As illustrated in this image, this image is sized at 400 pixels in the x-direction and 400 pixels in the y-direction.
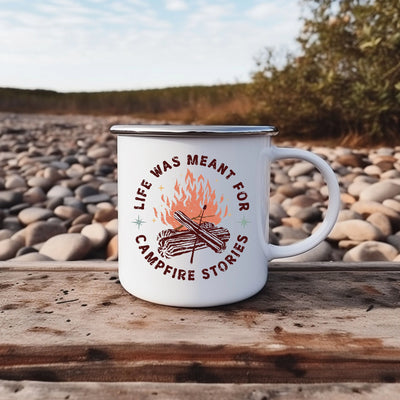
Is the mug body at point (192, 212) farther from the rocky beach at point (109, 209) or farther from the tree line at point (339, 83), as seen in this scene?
the tree line at point (339, 83)

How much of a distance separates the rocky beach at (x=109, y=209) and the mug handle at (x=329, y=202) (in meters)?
0.67

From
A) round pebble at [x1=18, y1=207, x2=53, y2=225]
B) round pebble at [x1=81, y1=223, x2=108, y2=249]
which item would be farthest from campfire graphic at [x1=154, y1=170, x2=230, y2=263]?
round pebble at [x1=18, y1=207, x2=53, y2=225]

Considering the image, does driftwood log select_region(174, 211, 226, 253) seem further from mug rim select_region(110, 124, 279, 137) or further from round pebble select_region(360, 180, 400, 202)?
round pebble select_region(360, 180, 400, 202)

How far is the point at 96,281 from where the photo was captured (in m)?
1.02

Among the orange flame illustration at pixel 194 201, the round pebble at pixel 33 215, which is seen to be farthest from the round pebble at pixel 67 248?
the orange flame illustration at pixel 194 201

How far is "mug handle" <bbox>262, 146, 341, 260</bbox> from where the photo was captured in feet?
2.99

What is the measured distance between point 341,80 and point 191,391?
518 cm

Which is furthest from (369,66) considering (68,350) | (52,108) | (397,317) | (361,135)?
(52,108)

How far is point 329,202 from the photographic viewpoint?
934 mm

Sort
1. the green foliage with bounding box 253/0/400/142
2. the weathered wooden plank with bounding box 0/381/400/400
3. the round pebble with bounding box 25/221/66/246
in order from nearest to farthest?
Result: the weathered wooden plank with bounding box 0/381/400/400 < the round pebble with bounding box 25/221/66/246 < the green foliage with bounding box 253/0/400/142

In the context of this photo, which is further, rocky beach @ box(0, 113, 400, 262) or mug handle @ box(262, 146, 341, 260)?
rocky beach @ box(0, 113, 400, 262)

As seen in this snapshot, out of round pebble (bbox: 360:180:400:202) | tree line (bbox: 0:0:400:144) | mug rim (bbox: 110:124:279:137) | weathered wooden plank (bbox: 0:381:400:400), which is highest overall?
tree line (bbox: 0:0:400:144)

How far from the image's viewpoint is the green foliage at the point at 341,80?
4469mm

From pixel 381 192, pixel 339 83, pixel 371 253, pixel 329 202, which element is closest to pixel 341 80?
pixel 339 83
